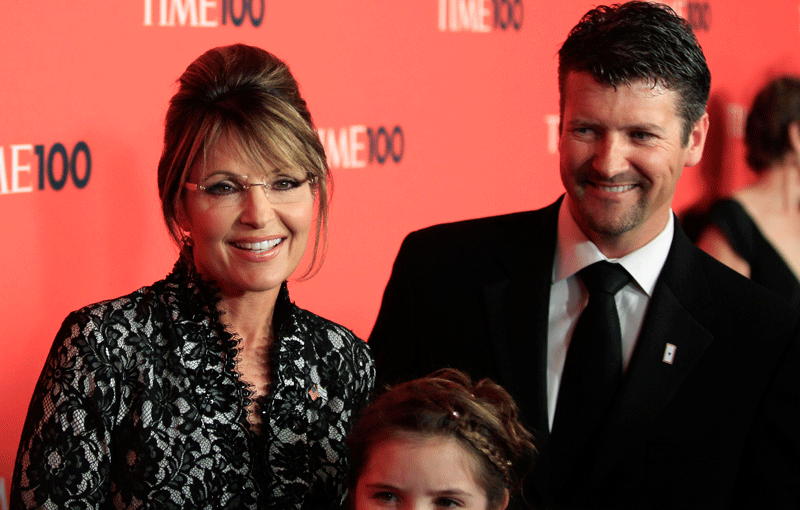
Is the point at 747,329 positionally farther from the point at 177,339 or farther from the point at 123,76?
the point at 123,76

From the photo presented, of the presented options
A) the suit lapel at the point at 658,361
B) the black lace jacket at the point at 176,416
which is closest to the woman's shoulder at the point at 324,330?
the black lace jacket at the point at 176,416

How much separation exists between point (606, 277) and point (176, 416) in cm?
78

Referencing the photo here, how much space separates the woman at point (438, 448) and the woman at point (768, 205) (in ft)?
7.12

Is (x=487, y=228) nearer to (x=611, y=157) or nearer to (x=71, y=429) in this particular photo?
(x=611, y=157)

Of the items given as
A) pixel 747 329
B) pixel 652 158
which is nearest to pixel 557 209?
pixel 652 158

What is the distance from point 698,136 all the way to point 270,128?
82cm

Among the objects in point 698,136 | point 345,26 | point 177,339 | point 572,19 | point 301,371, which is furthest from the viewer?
point 572,19

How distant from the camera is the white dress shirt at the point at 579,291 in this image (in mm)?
1658

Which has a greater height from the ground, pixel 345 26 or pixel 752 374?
pixel 345 26

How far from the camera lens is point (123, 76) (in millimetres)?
1952

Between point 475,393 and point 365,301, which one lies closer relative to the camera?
point 475,393

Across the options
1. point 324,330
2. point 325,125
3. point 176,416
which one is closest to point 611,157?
point 324,330

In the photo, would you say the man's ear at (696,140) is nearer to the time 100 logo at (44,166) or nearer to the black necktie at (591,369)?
the black necktie at (591,369)

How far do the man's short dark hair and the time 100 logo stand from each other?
995 mm
